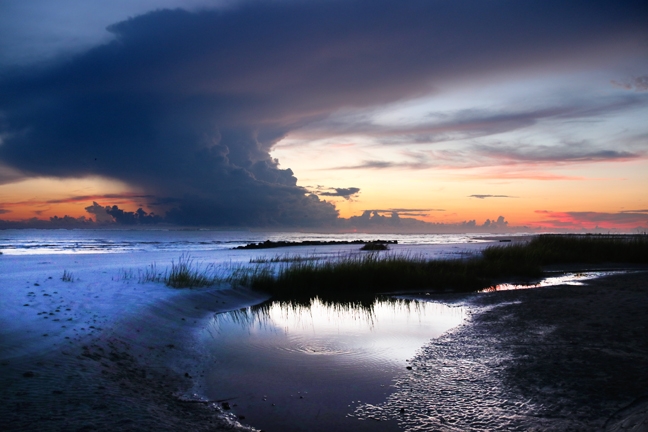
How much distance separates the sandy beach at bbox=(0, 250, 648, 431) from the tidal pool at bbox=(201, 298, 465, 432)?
355 millimetres

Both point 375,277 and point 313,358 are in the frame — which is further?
point 375,277

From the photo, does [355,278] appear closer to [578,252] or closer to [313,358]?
[313,358]

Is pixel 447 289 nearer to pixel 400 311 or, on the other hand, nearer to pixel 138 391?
pixel 400 311

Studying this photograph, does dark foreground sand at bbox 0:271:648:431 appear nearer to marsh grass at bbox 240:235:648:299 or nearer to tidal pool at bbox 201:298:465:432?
tidal pool at bbox 201:298:465:432

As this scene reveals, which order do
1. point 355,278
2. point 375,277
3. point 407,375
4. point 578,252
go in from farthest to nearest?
point 578,252, point 375,277, point 355,278, point 407,375

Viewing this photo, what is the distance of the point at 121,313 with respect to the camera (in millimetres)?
10156

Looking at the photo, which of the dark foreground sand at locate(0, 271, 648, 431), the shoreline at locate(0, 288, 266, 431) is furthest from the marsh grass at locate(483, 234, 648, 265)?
the shoreline at locate(0, 288, 266, 431)

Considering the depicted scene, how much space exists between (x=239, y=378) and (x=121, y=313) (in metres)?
4.59

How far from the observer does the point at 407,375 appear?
709 cm

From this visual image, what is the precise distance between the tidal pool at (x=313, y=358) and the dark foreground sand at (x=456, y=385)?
444 mm

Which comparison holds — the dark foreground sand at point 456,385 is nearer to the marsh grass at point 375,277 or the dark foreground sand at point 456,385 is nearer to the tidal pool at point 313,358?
the tidal pool at point 313,358

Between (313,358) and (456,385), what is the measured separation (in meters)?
2.87

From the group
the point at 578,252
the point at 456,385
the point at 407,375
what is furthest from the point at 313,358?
the point at 578,252

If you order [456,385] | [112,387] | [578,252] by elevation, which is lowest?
[456,385]
